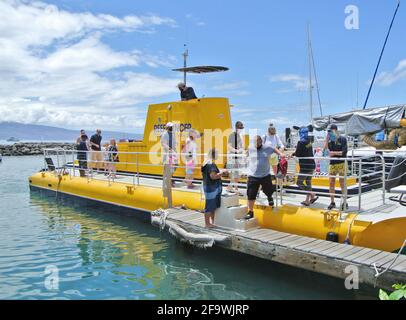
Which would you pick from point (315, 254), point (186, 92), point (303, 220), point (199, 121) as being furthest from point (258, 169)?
point (186, 92)

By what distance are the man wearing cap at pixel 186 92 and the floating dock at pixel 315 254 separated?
5.43 meters

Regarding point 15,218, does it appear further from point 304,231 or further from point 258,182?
point 304,231

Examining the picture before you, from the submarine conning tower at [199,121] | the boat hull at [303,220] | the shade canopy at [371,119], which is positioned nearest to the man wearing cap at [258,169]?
the boat hull at [303,220]

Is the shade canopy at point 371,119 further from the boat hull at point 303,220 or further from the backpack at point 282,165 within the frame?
the boat hull at point 303,220

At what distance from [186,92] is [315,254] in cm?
780

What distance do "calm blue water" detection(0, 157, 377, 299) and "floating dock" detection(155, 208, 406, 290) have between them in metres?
0.45

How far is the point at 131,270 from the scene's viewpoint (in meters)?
7.70

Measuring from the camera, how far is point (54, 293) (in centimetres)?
660

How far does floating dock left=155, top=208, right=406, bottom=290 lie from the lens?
5555 mm

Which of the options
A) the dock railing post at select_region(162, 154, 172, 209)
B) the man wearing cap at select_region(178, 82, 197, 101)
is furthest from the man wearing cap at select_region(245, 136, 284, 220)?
the man wearing cap at select_region(178, 82, 197, 101)

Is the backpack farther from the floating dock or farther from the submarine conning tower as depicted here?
the submarine conning tower
